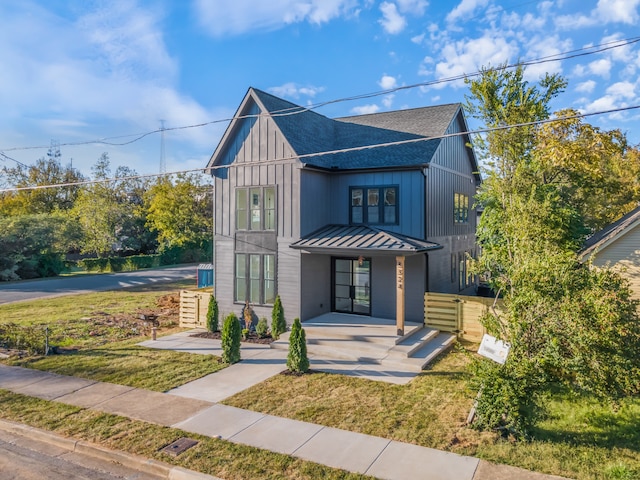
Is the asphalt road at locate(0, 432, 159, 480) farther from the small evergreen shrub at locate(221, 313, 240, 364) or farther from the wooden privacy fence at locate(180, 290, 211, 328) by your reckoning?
the wooden privacy fence at locate(180, 290, 211, 328)

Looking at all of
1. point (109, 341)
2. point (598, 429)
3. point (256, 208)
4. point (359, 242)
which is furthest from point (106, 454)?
point (256, 208)

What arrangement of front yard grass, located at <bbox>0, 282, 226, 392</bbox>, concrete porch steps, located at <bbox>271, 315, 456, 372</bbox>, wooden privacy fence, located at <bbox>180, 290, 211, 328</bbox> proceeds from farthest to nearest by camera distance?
wooden privacy fence, located at <bbox>180, 290, 211, 328</bbox>, concrete porch steps, located at <bbox>271, 315, 456, 372</bbox>, front yard grass, located at <bbox>0, 282, 226, 392</bbox>

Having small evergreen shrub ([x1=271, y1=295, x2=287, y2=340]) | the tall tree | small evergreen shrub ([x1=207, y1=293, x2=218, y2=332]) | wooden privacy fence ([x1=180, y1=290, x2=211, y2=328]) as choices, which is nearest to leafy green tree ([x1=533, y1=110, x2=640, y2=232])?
small evergreen shrub ([x1=271, y1=295, x2=287, y2=340])

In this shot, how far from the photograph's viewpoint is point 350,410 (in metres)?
8.57

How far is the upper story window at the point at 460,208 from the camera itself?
1905cm

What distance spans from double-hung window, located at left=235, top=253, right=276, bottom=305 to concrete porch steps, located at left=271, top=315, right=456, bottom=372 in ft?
6.34

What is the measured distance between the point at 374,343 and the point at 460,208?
9798 mm

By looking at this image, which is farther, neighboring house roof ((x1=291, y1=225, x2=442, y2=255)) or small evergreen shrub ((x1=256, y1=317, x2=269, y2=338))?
small evergreen shrub ((x1=256, y1=317, x2=269, y2=338))

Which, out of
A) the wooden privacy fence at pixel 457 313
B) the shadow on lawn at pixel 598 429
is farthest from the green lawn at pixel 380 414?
the wooden privacy fence at pixel 457 313

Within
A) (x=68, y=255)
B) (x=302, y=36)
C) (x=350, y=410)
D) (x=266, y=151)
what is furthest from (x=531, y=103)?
(x=68, y=255)

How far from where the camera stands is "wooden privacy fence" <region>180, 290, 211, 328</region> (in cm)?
1681

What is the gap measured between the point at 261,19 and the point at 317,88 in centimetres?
604

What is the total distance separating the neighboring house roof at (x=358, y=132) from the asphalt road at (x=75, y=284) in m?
17.4

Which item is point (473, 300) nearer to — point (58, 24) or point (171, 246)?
point (58, 24)
